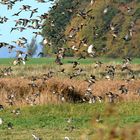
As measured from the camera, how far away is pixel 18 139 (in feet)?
50.7

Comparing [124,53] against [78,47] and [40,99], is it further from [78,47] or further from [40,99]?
[78,47]

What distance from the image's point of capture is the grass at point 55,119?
16562mm

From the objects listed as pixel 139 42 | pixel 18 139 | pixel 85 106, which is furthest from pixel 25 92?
pixel 139 42

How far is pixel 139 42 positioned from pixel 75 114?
83624mm

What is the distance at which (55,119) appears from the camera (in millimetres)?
21062

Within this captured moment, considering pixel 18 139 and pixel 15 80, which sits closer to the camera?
pixel 18 139

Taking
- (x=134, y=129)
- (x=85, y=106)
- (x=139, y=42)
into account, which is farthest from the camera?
(x=139, y=42)

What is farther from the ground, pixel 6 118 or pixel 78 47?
pixel 78 47

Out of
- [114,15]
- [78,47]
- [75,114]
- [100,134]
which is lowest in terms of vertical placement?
[75,114]

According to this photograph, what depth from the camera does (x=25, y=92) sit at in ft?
94.1

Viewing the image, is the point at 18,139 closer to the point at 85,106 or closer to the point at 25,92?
the point at 85,106

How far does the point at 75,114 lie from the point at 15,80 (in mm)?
9257

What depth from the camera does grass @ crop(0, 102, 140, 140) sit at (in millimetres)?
16562

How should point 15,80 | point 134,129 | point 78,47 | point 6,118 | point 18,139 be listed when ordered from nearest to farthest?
point 134,129 < point 78,47 < point 18,139 < point 6,118 < point 15,80
